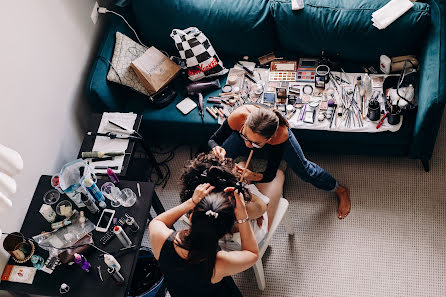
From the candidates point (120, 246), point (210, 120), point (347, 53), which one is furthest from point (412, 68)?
point (120, 246)

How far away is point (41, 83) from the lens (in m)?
2.58

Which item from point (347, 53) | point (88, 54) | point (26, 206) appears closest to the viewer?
point (26, 206)

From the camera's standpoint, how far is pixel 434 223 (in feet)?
8.91

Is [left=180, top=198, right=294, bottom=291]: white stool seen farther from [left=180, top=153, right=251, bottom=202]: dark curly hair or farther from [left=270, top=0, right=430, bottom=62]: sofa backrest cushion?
[left=270, top=0, right=430, bottom=62]: sofa backrest cushion

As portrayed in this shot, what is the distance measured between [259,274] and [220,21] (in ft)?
5.56

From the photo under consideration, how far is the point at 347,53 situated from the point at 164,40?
4.30 feet

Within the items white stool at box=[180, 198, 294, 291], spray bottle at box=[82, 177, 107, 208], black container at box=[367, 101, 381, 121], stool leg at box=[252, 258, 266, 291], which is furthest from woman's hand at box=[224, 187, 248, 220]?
black container at box=[367, 101, 381, 121]

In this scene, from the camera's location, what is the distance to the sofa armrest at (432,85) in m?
2.39

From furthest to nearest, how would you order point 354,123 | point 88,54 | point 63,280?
point 88,54, point 354,123, point 63,280

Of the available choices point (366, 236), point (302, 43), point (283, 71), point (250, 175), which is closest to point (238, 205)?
point (250, 175)

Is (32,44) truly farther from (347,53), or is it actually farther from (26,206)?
(347,53)

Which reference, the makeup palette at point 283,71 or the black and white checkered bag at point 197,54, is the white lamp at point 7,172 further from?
the makeup palette at point 283,71

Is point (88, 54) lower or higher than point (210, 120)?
higher

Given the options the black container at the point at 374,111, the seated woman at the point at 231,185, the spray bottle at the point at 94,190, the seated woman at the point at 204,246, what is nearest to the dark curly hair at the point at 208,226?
the seated woman at the point at 204,246
